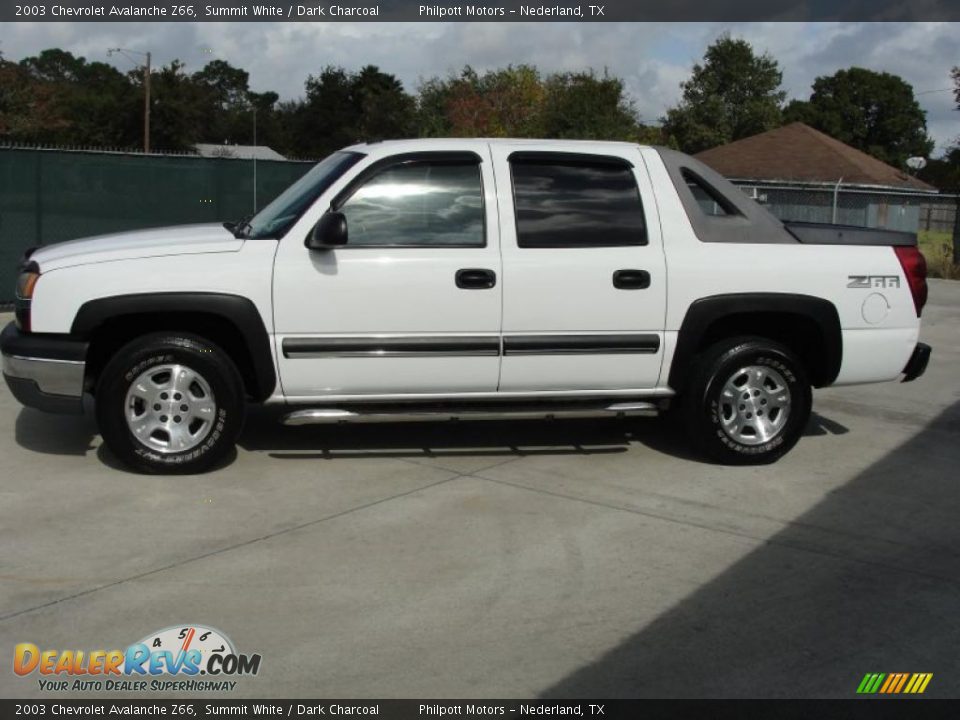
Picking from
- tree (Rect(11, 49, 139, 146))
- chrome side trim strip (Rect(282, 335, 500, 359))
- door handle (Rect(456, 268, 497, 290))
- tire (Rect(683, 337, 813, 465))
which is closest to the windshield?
chrome side trim strip (Rect(282, 335, 500, 359))

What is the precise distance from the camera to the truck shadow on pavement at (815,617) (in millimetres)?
4074

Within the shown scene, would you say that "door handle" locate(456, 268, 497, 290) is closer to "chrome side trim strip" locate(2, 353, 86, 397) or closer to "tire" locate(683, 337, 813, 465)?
"tire" locate(683, 337, 813, 465)

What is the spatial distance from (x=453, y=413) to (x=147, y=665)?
278cm

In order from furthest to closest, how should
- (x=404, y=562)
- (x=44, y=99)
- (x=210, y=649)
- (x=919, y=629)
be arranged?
(x=44, y=99), (x=404, y=562), (x=919, y=629), (x=210, y=649)

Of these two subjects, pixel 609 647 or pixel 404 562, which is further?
pixel 404 562

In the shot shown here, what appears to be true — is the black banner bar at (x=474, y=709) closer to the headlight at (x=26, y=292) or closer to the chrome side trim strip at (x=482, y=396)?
the chrome side trim strip at (x=482, y=396)

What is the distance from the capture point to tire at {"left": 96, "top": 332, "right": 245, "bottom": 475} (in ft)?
20.5

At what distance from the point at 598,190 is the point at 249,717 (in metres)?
4.00

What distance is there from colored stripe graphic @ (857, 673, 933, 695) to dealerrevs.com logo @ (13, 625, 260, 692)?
221 cm

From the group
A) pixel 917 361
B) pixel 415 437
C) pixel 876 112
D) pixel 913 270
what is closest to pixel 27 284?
pixel 415 437

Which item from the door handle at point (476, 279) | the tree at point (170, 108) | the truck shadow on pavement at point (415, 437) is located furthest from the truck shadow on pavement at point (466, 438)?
the tree at point (170, 108)

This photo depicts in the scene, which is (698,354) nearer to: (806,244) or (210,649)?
(806,244)

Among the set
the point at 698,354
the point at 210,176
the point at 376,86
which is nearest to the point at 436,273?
the point at 698,354

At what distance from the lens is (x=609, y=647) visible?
14.2 feet
